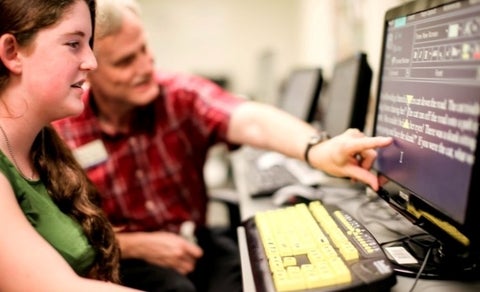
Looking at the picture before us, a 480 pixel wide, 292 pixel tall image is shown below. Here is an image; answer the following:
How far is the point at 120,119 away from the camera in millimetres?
1409

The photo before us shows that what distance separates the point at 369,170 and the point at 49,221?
2.28 feet

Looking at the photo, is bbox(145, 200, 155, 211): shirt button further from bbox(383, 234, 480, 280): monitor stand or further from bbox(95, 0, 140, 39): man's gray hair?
bbox(383, 234, 480, 280): monitor stand

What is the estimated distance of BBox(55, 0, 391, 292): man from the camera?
1249 millimetres

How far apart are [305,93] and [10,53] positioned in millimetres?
1235

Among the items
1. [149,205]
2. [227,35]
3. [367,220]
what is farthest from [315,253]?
[227,35]

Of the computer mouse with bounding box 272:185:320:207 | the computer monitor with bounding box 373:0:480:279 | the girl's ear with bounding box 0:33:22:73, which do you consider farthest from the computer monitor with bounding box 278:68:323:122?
the girl's ear with bounding box 0:33:22:73

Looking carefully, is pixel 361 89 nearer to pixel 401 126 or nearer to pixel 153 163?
pixel 401 126

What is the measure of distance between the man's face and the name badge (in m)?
0.16

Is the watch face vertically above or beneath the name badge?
above

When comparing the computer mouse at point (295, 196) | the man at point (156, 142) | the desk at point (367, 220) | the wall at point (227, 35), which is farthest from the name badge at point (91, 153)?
the wall at point (227, 35)

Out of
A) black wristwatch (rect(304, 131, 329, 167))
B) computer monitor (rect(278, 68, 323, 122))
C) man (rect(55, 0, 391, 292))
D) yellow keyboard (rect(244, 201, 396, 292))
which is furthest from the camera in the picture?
computer monitor (rect(278, 68, 323, 122))

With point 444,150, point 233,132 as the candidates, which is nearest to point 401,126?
point 444,150

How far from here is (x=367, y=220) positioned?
987mm

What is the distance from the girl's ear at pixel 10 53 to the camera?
28.6 inches
